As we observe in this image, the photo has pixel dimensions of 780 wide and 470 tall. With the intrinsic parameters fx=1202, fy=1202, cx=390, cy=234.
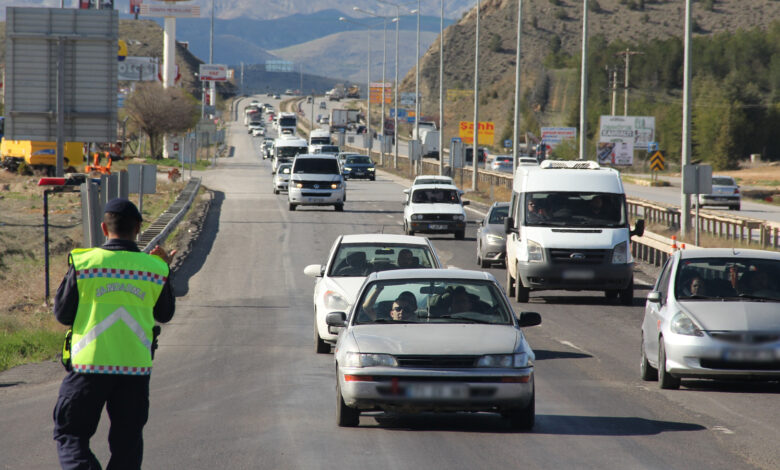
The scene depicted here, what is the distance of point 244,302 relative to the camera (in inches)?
874

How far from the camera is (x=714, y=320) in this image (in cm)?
1212

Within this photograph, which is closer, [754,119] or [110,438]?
[110,438]

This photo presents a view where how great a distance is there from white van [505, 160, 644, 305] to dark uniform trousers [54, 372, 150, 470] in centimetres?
1507

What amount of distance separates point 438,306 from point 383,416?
110 cm

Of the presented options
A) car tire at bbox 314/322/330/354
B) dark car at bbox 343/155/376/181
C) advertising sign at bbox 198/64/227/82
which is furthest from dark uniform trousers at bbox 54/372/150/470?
advertising sign at bbox 198/64/227/82

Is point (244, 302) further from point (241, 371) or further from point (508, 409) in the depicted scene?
point (508, 409)

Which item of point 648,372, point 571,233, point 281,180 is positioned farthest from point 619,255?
point 281,180

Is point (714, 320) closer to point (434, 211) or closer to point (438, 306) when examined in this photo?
point (438, 306)

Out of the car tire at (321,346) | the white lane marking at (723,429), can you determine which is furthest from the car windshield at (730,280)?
the car tire at (321,346)

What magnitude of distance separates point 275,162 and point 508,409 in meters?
60.3

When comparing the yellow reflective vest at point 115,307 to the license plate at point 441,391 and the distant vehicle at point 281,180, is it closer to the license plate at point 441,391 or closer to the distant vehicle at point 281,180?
the license plate at point 441,391

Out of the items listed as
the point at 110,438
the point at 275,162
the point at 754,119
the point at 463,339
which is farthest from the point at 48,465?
the point at 754,119

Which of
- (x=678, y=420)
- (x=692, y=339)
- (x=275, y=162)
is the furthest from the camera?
(x=275, y=162)

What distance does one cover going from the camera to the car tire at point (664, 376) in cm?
1234
